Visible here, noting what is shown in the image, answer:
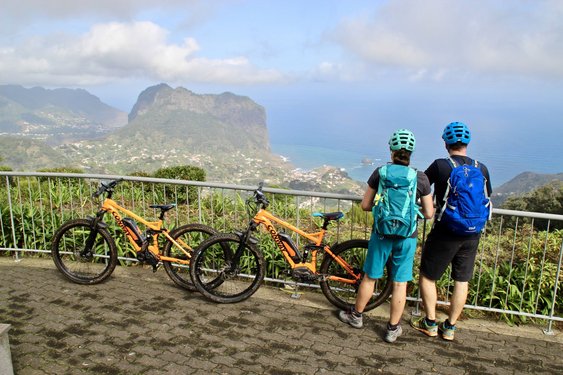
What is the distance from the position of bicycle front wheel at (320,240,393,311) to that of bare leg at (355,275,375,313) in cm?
31

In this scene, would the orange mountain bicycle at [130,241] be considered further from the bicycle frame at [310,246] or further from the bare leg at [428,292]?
the bare leg at [428,292]

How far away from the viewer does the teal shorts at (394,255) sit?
4.34 m

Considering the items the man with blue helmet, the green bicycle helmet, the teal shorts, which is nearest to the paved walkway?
the man with blue helmet

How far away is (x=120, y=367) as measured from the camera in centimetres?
393

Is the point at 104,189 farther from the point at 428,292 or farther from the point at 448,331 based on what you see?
the point at 448,331

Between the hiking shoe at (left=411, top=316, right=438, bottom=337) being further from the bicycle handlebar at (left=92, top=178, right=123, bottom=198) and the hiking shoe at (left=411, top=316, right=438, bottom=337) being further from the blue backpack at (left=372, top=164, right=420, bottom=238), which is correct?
the bicycle handlebar at (left=92, top=178, right=123, bottom=198)

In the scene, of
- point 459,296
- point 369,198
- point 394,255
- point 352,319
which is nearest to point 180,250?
point 352,319

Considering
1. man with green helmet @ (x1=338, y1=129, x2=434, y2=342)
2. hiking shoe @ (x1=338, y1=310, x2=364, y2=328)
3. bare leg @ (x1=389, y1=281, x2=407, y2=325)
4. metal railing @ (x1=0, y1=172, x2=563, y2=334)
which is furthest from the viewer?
metal railing @ (x1=0, y1=172, x2=563, y2=334)

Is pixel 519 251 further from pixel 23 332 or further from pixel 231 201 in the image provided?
pixel 23 332

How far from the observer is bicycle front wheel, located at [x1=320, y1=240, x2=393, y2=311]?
5074 millimetres

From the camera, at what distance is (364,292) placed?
4645 mm

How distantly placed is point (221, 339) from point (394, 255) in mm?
1871

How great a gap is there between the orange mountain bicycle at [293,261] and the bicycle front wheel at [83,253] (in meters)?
1.21

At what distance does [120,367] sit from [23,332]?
127cm
